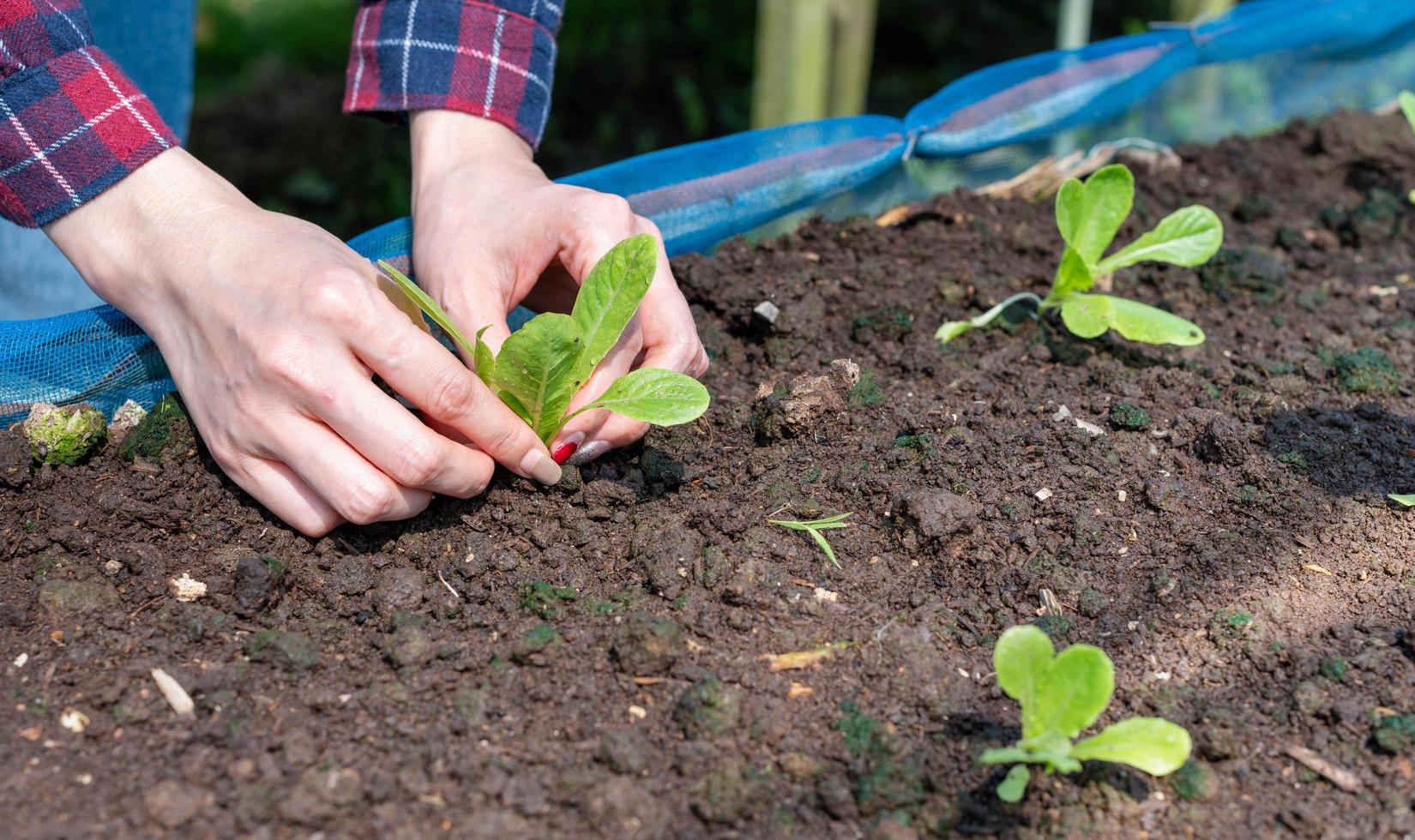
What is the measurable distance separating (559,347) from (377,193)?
12.3 ft

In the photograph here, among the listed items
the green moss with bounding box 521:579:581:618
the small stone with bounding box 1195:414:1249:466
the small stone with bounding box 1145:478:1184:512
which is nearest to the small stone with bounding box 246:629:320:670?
the green moss with bounding box 521:579:581:618

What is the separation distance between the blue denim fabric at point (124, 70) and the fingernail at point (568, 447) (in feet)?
4.82

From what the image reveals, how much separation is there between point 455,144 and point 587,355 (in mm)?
555

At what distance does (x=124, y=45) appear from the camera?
2.41 metres

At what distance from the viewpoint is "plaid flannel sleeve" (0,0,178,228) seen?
1460mm

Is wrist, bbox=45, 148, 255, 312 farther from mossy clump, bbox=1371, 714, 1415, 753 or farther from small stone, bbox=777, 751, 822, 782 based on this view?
mossy clump, bbox=1371, 714, 1415, 753

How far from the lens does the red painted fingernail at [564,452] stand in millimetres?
1505

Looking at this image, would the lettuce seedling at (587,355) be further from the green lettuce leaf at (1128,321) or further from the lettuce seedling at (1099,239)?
the green lettuce leaf at (1128,321)

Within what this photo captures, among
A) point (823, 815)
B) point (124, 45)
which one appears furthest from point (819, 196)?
point (124, 45)

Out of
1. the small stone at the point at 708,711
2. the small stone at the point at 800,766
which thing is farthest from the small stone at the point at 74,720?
the small stone at the point at 800,766

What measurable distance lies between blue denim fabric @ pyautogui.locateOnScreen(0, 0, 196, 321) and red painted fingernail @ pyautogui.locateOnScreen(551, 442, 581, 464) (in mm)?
1468

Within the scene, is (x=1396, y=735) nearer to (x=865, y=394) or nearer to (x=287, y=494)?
(x=865, y=394)

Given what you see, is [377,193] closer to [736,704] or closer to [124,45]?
[124,45]

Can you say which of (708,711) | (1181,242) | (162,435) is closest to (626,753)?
(708,711)
